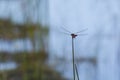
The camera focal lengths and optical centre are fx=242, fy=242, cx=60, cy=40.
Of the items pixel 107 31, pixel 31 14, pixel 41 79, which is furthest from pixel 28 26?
pixel 107 31

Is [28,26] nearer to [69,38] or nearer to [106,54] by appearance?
[69,38]

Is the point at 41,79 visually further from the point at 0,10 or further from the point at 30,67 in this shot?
the point at 0,10

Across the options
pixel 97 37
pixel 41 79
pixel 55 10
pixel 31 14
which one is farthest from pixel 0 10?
pixel 97 37

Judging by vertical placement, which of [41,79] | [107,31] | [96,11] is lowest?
[41,79]

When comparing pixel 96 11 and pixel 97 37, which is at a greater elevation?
pixel 96 11
